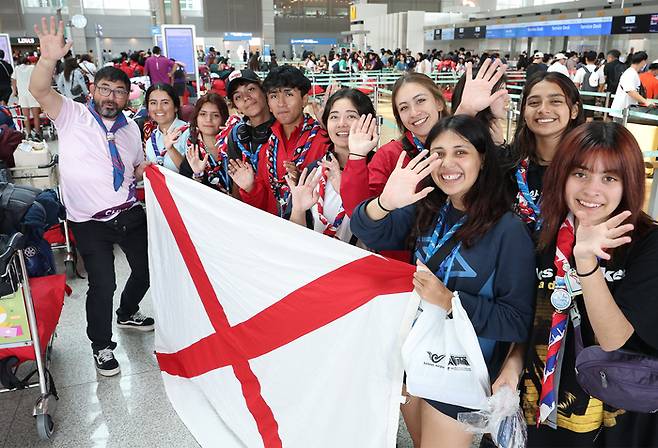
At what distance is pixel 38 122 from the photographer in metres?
10.3

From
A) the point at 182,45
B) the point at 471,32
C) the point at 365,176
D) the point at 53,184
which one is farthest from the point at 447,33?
the point at 365,176

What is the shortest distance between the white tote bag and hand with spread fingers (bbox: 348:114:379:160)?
706 millimetres

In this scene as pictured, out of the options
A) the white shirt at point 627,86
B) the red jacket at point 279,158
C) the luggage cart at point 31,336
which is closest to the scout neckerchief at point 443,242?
the red jacket at point 279,158

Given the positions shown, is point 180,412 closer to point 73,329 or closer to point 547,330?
point 73,329

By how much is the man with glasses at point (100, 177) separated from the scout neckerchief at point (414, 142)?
1713 millimetres

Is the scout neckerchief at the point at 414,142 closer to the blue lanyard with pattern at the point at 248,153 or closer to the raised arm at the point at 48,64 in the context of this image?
the blue lanyard with pattern at the point at 248,153

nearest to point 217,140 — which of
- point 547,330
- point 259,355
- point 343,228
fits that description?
point 343,228

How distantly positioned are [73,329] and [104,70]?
186 centimetres

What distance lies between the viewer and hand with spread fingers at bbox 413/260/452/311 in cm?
153

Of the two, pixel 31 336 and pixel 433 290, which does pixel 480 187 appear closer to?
pixel 433 290

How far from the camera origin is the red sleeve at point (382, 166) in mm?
Answer: 2135

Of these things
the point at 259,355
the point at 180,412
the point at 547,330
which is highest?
the point at 547,330

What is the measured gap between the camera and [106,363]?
306 centimetres

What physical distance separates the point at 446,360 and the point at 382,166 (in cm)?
92
